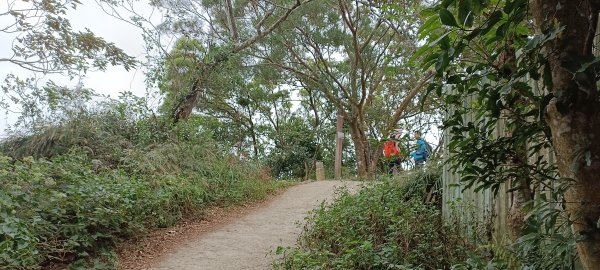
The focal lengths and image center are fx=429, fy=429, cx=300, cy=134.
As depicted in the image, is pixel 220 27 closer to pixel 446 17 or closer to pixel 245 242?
pixel 245 242

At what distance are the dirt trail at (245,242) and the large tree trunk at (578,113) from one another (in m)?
4.22

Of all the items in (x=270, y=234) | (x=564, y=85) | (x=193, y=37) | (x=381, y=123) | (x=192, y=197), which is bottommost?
(x=270, y=234)

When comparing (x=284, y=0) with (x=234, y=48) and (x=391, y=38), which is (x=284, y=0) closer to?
(x=234, y=48)

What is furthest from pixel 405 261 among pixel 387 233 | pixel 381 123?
pixel 381 123

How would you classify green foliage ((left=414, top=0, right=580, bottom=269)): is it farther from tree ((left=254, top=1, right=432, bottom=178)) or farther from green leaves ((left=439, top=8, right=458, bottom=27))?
tree ((left=254, top=1, right=432, bottom=178))

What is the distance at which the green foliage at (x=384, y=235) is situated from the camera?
4023 millimetres

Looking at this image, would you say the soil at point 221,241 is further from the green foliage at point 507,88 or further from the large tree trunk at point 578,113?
the large tree trunk at point 578,113

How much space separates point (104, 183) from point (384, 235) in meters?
4.00

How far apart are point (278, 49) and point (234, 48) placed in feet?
14.0

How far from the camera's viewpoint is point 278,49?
16.0 meters

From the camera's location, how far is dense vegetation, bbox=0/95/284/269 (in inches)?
187

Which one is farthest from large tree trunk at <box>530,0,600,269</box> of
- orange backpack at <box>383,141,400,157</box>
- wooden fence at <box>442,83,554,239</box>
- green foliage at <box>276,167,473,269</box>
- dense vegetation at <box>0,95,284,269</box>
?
dense vegetation at <box>0,95,284,269</box>

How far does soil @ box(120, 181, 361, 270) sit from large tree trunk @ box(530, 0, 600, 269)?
4185 millimetres

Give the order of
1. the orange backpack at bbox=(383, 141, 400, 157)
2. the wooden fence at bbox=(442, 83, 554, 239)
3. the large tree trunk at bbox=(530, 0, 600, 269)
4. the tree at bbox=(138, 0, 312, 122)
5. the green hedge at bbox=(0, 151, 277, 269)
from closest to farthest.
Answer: the large tree trunk at bbox=(530, 0, 600, 269), the orange backpack at bbox=(383, 141, 400, 157), the wooden fence at bbox=(442, 83, 554, 239), the green hedge at bbox=(0, 151, 277, 269), the tree at bbox=(138, 0, 312, 122)
